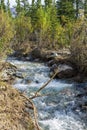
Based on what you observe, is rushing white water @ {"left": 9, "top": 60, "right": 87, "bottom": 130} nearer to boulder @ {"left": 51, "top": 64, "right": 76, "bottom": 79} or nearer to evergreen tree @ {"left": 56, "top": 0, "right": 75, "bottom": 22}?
boulder @ {"left": 51, "top": 64, "right": 76, "bottom": 79}

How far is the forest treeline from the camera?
128 ft

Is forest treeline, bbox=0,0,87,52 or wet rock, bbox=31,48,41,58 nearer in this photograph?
wet rock, bbox=31,48,41,58

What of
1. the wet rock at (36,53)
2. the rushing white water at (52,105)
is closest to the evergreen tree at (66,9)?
the wet rock at (36,53)

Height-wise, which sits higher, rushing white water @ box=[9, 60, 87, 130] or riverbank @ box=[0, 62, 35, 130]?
riverbank @ box=[0, 62, 35, 130]

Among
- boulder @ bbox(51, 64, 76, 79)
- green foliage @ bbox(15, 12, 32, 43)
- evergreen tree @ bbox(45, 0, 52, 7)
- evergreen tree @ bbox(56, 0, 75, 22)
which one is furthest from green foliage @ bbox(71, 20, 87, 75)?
evergreen tree @ bbox(45, 0, 52, 7)

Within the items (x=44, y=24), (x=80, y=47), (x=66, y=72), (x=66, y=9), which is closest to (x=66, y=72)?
(x=66, y=72)

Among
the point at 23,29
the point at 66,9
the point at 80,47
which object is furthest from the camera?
the point at 66,9

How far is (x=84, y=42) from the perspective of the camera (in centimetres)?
2317

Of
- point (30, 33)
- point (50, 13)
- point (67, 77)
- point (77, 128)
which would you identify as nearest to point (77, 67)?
point (67, 77)

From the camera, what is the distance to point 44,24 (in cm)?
4706

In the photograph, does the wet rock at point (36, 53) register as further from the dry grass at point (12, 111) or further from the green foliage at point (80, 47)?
the dry grass at point (12, 111)

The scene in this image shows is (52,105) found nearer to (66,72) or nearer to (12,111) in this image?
(66,72)

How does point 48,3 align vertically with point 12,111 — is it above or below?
below

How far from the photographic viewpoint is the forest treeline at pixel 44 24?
1539 inches
